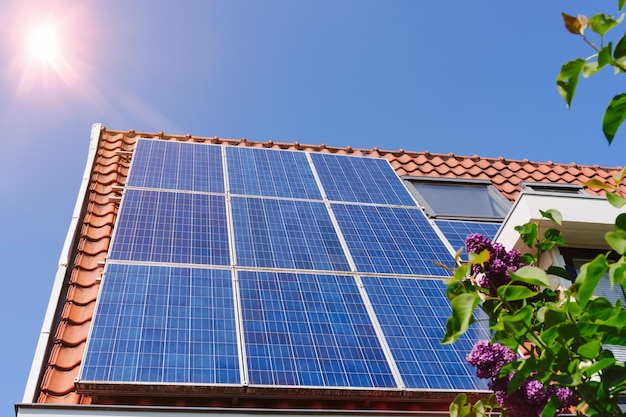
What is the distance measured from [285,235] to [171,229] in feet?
3.98

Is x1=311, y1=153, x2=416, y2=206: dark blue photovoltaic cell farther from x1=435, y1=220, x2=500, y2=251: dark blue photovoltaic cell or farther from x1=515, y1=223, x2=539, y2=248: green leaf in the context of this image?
x1=515, y1=223, x2=539, y2=248: green leaf

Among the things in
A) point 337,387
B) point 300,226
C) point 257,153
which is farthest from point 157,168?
point 337,387

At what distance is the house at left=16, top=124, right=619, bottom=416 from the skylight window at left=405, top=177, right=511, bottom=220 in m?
0.06

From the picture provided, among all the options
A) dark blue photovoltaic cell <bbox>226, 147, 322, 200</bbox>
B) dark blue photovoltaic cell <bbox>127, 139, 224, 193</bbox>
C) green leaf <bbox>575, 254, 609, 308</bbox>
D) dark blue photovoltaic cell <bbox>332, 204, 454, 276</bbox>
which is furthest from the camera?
dark blue photovoltaic cell <bbox>226, 147, 322, 200</bbox>

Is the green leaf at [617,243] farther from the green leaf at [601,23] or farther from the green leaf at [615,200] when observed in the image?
the green leaf at [601,23]

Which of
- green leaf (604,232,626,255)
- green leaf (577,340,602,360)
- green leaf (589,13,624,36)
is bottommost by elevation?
green leaf (577,340,602,360)

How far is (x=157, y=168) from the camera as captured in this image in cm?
825

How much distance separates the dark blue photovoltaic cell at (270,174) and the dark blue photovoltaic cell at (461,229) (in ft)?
5.40

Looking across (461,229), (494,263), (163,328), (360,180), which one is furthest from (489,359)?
(360,180)

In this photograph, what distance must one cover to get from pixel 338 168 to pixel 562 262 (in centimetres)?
395

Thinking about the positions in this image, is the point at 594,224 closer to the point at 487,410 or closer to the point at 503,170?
the point at 487,410

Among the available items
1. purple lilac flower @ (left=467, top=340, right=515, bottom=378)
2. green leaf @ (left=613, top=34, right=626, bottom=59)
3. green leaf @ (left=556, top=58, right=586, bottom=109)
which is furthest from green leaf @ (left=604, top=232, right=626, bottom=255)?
purple lilac flower @ (left=467, top=340, right=515, bottom=378)

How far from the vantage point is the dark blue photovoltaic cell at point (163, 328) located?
4.47 metres

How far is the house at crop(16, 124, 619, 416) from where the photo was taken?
14.9 ft
